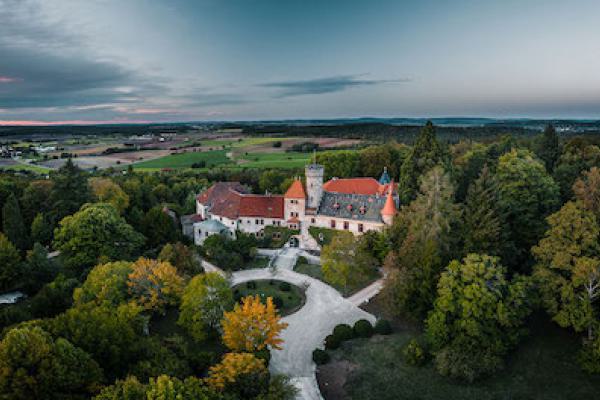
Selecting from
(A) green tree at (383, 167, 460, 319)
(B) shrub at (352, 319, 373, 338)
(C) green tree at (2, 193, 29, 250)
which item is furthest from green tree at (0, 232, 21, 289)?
(A) green tree at (383, 167, 460, 319)

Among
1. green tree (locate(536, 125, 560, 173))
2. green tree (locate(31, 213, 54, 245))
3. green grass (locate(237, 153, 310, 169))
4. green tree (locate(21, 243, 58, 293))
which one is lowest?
green tree (locate(21, 243, 58, 293))

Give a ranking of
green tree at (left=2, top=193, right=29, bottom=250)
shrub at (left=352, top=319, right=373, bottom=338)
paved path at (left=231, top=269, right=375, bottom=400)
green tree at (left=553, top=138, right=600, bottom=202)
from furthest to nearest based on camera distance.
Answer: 1. green tree at (left=553, top=138, right=600, bottom=202)
2. green tree at (left=2, top=193, right=29, bottom=250)
3. shrub at (left=352, top=319, right=373, bottom=338)
4. paved path at (left=231, top=269, right=375, bottom=400)

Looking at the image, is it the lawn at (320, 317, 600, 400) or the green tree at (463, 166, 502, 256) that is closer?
the lawn at (320, 317, 600, 400)

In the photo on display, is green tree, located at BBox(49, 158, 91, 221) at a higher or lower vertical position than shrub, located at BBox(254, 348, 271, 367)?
higher

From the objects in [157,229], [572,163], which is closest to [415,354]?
[157,229]

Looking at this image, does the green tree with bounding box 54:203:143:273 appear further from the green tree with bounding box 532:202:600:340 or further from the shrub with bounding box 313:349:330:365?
the green tree with bounding box 532:202:600:340

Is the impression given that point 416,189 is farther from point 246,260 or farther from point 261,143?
point 261,143

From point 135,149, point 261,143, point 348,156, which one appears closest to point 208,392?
point 348,156

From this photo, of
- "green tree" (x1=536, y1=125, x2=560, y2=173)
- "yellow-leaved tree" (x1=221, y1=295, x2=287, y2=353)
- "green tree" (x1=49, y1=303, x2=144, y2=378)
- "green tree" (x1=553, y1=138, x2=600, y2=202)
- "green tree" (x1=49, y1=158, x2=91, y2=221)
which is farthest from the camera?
"green tree" (x1=536, y1=125, x2=560, y2=173)
